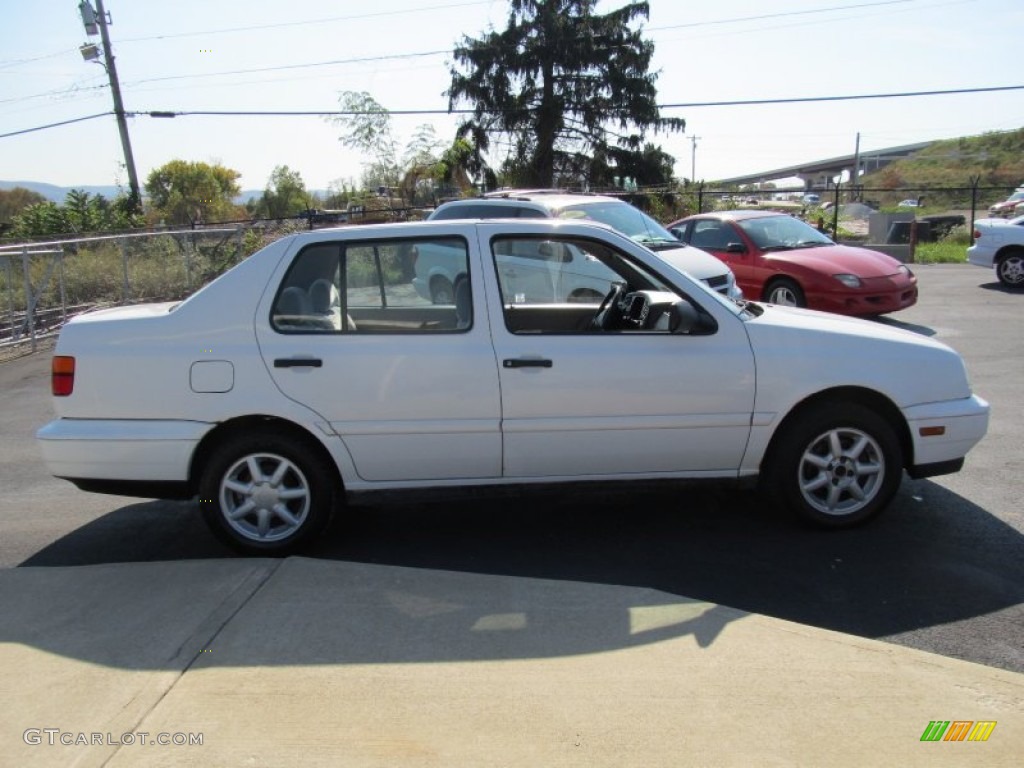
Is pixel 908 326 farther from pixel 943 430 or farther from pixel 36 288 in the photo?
pixel 36 288

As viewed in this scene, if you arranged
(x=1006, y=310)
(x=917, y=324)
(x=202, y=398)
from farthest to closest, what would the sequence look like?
(x=1006, y=310) < (x=917, y=324) < (x=202, y=398)

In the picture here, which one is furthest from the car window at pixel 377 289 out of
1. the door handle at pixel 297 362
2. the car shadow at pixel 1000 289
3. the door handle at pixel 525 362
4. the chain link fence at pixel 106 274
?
the car shadow at pixel 1000 289

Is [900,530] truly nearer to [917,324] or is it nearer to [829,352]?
[829,352]

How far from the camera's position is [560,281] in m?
5.65

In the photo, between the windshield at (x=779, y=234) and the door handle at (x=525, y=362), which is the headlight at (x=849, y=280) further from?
the door handle at (x=525, y=362)

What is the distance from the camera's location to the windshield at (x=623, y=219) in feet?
34.7

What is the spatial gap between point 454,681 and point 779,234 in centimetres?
1067

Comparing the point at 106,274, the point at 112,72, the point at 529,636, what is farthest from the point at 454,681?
the point at 112,72

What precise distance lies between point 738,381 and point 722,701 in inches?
75.6

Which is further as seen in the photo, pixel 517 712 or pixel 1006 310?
pixel 1006 310

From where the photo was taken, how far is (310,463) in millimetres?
4707

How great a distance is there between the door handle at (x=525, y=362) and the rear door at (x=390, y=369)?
8 cm

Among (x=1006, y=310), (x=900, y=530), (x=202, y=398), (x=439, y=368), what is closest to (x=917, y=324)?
(x=1006, y=310)

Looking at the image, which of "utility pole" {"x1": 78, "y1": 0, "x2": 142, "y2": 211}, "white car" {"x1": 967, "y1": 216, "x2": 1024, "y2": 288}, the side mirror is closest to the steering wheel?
Result: the side mirror
